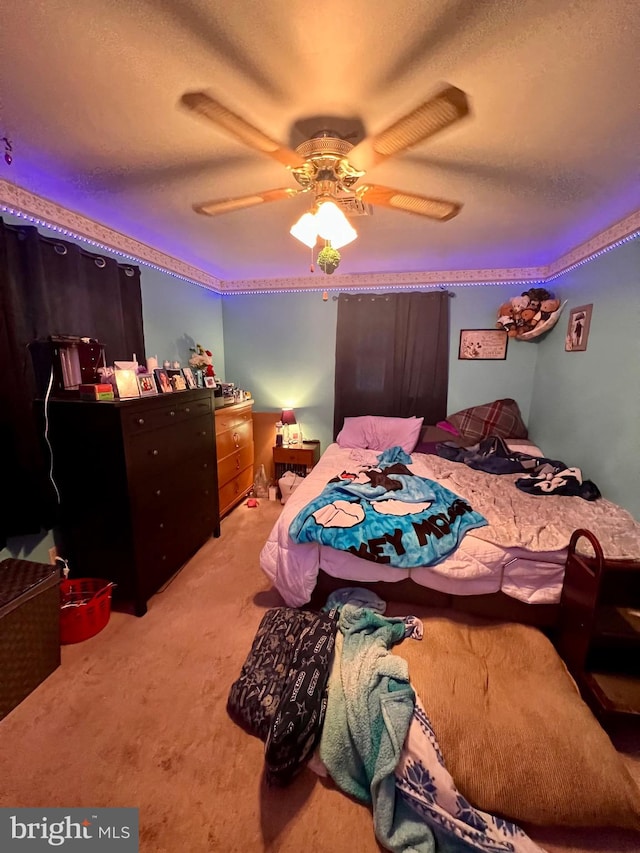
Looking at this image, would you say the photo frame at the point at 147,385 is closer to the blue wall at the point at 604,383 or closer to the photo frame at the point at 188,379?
the photo frame at the point at 188,379

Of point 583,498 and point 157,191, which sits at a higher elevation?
point 157,191

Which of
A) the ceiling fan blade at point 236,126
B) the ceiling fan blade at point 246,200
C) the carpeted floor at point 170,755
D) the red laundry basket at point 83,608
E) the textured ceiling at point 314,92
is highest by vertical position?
the textured ceiling at point 314,92

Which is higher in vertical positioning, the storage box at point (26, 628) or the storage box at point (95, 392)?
the storage box at point (95, 392)

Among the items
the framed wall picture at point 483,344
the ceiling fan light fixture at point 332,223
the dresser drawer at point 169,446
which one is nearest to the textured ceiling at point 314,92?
the ceiling fan light fixture at point 332,223

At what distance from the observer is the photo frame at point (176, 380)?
2.37 meters

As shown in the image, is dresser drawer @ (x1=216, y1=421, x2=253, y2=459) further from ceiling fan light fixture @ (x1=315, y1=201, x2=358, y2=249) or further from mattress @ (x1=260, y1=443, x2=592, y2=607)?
ceiling fan light fixture @ (x1=315, y1=201, x2=358, y2=249)

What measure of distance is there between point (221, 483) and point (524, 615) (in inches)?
96.6

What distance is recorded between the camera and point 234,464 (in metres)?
3.38

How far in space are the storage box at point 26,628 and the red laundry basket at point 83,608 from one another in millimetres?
139

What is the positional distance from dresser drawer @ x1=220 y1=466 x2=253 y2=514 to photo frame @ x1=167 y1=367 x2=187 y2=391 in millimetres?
1095

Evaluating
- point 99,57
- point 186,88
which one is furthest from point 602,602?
point 99,57

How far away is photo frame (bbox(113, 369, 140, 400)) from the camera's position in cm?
190

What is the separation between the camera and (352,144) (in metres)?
1.33

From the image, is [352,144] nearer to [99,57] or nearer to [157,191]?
[99,57]
